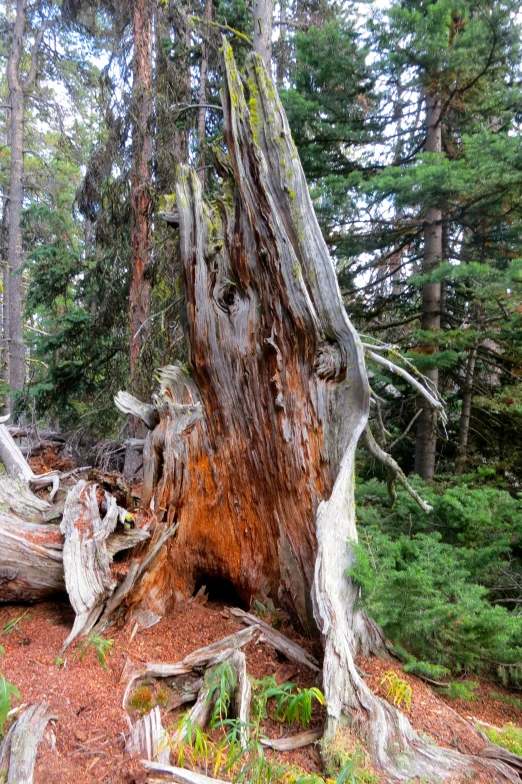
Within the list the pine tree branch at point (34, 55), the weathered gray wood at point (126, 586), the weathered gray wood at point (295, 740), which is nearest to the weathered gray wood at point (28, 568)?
the weathered gray wood at point (126, 586)

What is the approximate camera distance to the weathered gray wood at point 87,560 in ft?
11.8

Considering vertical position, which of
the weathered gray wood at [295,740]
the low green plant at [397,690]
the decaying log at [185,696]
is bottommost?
the weathered gray wood at [295,740]

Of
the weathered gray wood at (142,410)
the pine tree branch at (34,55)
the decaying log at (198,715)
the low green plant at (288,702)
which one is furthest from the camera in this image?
the pine tree branch at (34,55)

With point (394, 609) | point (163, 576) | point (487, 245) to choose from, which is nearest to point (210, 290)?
point (163, 576)

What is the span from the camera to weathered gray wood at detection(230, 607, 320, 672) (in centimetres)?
347

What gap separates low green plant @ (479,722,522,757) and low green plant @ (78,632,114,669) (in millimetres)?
2537

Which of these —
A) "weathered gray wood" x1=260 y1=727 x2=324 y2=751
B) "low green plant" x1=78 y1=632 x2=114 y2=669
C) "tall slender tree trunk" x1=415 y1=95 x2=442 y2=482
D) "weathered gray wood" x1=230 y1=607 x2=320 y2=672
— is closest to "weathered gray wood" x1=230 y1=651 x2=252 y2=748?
"weathered gray wood" x1=260 y1=727 x2=324 y2=751

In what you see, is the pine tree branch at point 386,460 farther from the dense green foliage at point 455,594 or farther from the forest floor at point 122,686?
the forest floor at point 122,686

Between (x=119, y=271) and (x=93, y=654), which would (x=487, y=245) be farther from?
(x=93, y=654)

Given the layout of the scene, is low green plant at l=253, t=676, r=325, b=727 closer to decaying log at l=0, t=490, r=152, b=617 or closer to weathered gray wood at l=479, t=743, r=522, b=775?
weathered gray wood at l=479, t=743, r=522, b=775

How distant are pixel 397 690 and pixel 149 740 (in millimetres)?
1598

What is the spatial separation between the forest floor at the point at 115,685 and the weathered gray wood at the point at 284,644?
0.05 metres

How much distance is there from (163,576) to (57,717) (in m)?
1.61

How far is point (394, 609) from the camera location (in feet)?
11.5
